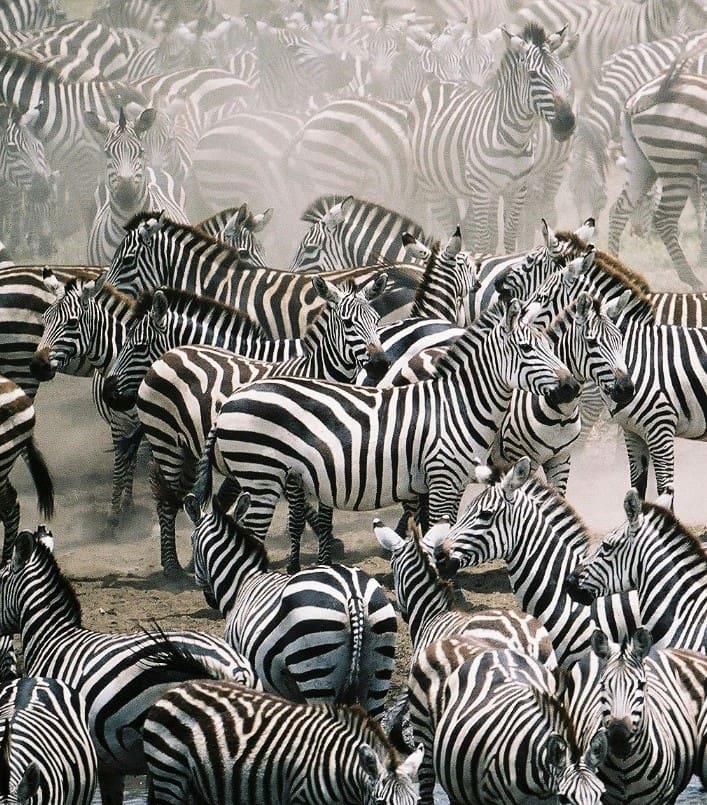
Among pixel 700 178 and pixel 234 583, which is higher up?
pixel 700 178

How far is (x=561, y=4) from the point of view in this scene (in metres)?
21.8

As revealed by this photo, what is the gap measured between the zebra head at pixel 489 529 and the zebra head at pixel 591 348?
2.40 m

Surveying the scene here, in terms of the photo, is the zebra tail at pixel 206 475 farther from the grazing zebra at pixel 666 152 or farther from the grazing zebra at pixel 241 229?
the grazing zebra at pixel 666 152

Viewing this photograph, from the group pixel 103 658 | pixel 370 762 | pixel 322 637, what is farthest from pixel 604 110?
pixel 370 762

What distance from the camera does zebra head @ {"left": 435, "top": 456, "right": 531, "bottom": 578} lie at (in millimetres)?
9398

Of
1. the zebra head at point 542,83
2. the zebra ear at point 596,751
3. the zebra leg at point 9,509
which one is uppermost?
the zebra head at point 542,83

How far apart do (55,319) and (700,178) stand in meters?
7.64

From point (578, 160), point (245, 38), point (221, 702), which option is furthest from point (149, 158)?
point (221, 702)

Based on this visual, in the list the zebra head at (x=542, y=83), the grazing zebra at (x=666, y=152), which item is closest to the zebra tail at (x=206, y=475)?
the grazing zebra at (x=666, y=152)

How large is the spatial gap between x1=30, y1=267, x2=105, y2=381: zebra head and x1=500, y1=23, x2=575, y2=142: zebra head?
19.1ft

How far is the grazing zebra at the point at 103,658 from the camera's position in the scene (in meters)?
8.66

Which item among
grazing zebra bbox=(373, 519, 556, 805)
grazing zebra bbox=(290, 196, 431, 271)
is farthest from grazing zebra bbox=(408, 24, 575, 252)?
grazing zebra bbox=(373, 519, 556, 805)

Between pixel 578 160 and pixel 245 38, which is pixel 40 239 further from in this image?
pixel 578 160

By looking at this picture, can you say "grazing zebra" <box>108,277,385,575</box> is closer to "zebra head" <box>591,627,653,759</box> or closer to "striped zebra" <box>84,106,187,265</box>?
"striped zebra" <box>84,106,187,265</box>
